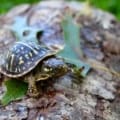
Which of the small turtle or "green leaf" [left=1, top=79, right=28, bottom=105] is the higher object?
the small turtle

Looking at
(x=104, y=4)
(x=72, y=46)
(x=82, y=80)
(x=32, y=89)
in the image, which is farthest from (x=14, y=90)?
(x=104, y=4)

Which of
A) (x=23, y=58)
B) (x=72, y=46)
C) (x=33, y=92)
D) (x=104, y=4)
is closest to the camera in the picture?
(x=33, y=92)

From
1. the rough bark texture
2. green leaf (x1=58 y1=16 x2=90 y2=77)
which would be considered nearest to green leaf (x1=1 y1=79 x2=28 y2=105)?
the rough bark texture

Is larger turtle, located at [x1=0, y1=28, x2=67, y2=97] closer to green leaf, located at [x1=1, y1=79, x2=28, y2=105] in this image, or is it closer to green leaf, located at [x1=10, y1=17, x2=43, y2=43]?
green leaf, located at [x1=1, y1=79, x2=28, y2=105]

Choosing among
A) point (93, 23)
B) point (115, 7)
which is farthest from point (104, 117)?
point (115, 7)

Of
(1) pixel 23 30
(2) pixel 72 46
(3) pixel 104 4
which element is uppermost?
(3) pixel 104 4

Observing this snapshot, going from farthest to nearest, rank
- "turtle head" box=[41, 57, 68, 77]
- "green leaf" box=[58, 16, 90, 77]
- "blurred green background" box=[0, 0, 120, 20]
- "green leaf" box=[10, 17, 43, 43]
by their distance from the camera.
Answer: "blurred green background" box=[0, 0, 120, 20]
"green leaf" box=[10, 17, 43, 43]
"green leaf" box=[58, 16, 90, 77]
"turtle head" box=[41, 57, 68, 77]

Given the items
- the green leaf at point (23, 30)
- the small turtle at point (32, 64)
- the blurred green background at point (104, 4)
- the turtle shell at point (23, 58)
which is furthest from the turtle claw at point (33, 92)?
the blurred green background at point (104, 4)

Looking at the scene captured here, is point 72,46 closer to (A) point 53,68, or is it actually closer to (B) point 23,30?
(B) point 23,30
